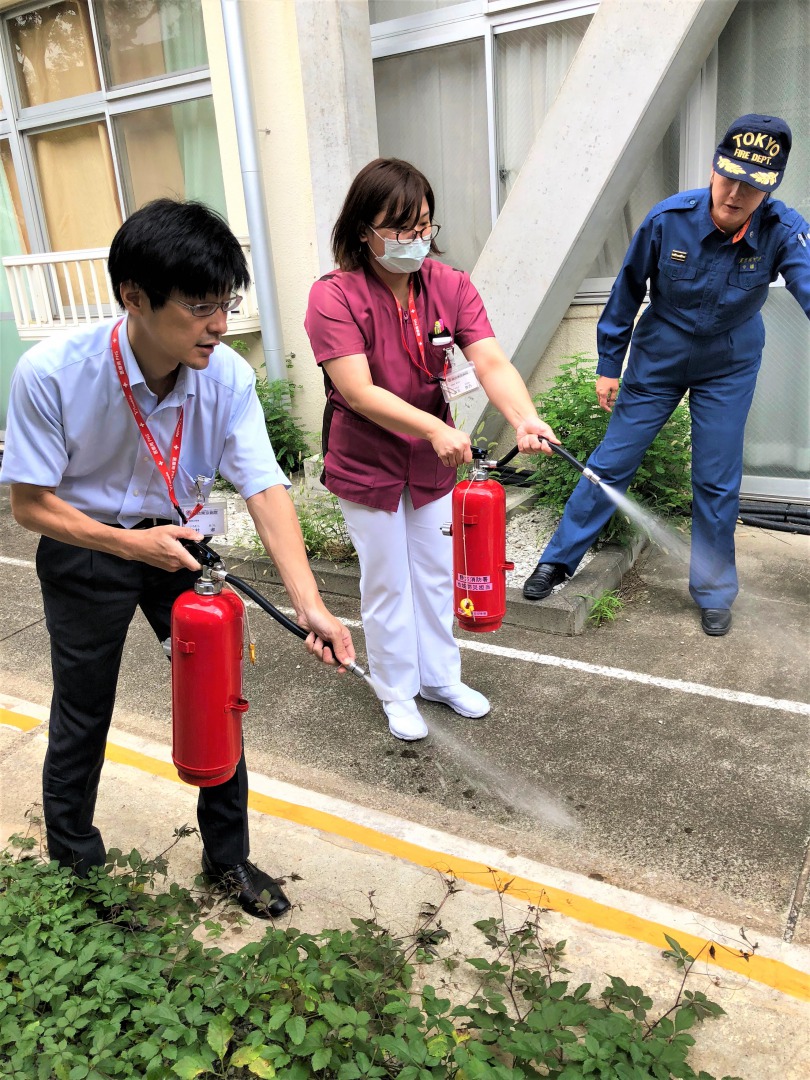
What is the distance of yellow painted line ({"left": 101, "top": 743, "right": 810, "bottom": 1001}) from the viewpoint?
2422 mm

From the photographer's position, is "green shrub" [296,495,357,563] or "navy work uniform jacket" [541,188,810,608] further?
"green shrub" [296,495,357,563]

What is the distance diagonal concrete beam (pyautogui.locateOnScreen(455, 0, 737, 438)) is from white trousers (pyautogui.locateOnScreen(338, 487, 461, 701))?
287 centimetres

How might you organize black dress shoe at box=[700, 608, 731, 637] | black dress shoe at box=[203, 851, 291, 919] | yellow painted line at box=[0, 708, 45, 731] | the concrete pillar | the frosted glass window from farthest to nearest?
the frosted glass window
the concrete pillar
black dress shoe at box=[700, 608, 731, 637]
yellow painted line at box=[0, 708, 45, 731]
black dress shoe at box=[203, 851, 291, 919]

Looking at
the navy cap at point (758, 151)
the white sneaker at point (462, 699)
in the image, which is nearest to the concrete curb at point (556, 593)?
the white sneaker at point (462, 699)

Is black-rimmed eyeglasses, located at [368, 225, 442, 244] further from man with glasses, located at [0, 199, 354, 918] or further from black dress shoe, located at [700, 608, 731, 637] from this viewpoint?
black dress shoe, located at [700, 608, 731, 637]

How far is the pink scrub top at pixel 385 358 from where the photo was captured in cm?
309

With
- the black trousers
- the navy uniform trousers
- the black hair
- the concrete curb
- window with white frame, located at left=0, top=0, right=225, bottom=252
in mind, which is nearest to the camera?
the black hair

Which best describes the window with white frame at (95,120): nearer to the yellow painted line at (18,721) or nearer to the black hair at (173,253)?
the yellow painted line at (18,721)

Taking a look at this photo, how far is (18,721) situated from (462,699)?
197cm

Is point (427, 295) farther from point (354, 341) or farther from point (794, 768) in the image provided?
point (794, 768)

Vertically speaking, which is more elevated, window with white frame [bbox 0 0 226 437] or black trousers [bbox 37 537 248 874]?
window with white frame [bbox 0 0 226 437]

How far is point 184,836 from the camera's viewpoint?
312 cm

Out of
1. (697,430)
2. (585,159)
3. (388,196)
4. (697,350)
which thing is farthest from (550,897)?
(585,159)

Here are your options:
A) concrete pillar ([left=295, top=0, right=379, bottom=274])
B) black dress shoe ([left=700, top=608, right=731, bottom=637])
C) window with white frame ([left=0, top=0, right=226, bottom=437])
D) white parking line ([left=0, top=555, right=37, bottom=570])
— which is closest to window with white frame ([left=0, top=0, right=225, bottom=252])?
window with white frame ([left=0, top=0, right=226, bottom=437])
